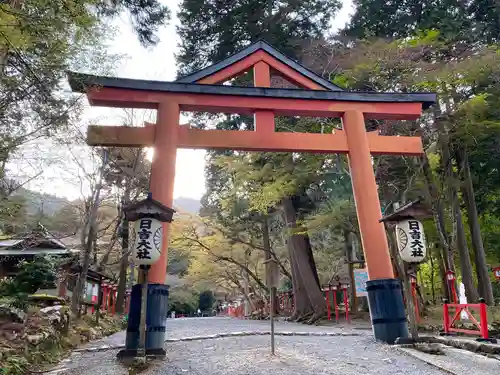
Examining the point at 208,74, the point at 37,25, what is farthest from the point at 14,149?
the point at 208,74

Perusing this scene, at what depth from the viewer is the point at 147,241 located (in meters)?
5.74

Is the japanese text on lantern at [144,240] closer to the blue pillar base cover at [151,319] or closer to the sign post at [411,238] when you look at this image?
the blue pillar base cover at [151,319]

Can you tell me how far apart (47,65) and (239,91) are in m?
3.69

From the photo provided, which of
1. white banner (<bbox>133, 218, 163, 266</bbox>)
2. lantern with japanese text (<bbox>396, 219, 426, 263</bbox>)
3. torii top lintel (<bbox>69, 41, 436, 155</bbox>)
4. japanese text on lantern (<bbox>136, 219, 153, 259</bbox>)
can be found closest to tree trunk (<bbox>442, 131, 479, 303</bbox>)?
torii top lintel (<bbox>69, 41, 436, 155</bbox>)

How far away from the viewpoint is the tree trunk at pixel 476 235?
489 inches

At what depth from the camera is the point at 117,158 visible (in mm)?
15398

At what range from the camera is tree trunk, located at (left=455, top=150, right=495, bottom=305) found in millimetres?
12424

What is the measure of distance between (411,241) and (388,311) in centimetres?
135

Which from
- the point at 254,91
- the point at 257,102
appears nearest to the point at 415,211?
the point at 257,102

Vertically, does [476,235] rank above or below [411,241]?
above

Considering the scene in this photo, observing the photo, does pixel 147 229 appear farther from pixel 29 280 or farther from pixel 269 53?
pixel 269 53

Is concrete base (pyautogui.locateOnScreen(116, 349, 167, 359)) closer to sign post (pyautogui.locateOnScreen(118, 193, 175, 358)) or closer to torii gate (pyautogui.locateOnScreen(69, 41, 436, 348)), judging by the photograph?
sign post (pyautogui.locateOnScreen(118, 193, 175, 358))

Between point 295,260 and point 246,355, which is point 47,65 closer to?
point 246,355

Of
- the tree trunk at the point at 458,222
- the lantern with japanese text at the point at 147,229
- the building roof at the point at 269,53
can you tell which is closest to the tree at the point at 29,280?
the lantern with japanese text at the point at 147,229
